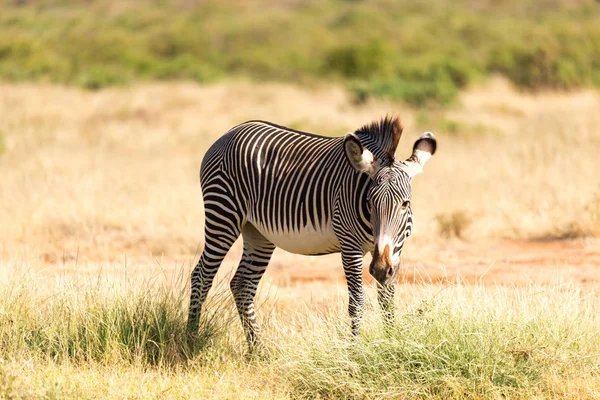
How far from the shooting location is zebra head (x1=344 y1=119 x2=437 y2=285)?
5410 mm

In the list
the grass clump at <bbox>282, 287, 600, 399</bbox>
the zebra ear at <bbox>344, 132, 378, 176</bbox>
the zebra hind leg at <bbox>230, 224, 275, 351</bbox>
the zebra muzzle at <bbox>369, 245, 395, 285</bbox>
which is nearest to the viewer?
the zebra muzzle at <bbox>369, 245, 395, 285</bbox>

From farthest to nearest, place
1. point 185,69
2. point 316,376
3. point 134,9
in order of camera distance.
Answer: point 134,9 → point 185,69 → point 316,376

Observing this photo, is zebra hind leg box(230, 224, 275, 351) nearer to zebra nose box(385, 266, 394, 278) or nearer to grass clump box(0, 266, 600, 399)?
grass clump box(0, 266, 600, 399)

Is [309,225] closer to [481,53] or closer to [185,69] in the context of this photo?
[185,69]

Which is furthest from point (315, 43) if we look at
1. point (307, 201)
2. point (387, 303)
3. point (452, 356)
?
point (452, 356)

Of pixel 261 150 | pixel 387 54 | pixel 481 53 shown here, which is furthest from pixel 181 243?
pixel 481 53

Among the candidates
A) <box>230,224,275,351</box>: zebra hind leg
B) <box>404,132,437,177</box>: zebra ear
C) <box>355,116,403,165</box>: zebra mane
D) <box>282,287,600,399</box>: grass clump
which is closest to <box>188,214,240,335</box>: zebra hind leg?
<box>230,224,275,351</box>: zebra hind leg

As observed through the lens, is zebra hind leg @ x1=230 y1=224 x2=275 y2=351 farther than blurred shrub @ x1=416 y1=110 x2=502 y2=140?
No

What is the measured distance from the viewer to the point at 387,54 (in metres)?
37.2

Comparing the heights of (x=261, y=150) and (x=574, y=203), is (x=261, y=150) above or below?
above

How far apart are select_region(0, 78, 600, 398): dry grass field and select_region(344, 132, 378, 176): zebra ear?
1.00 meters

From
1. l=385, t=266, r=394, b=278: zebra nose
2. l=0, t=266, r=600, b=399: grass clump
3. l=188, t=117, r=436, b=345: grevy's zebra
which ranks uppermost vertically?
l=188, t=117, r=436, b=345: grevy's zebra

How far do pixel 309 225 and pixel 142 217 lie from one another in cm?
620

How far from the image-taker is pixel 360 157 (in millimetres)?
5832
